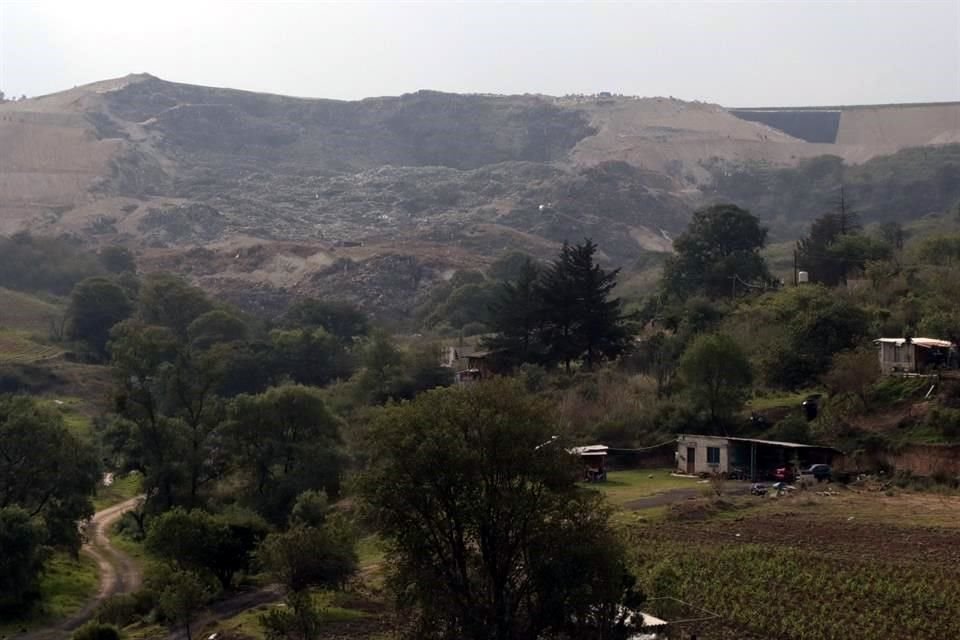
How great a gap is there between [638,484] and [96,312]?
42.9m

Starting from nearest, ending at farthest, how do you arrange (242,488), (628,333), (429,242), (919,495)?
(919,495) → (242,488) → (628,333) → (429,242)

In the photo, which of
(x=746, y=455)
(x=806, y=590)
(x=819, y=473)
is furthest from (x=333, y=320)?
(x=806, y=590)

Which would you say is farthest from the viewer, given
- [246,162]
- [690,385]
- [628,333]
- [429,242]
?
[246,162]

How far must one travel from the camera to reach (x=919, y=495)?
1289 inches

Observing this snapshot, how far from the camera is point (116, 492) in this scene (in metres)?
46.6

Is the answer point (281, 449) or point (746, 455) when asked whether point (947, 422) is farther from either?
point (281, 449)

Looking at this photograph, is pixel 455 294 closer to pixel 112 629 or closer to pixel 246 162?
pixel 112 629

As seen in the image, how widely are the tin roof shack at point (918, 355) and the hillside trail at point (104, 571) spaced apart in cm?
2161

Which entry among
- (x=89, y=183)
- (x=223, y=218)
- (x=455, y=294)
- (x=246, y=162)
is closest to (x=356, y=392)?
(x=455, y=294)

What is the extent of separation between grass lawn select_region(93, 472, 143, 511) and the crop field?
68.5ft

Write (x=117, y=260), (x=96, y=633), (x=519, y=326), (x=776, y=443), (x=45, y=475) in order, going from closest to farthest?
(x=96, y=633)
(x=45, y=475)
(x=776, y=443)
(x=519, y=326)
(x=117, y=260)

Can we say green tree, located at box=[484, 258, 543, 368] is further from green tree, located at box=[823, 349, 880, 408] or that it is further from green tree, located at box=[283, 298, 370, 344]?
green tree, located at box=[283, 298, 370, 344]

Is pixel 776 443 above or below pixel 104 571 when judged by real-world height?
above

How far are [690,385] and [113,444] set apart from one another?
1683cm
